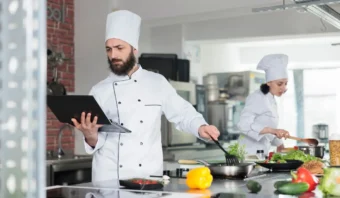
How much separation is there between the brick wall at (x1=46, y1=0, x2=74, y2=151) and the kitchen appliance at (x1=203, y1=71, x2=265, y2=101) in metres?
3.03

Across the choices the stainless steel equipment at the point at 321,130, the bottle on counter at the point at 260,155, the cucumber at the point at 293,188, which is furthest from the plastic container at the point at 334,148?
the stainless steel equipment at the point at 321,130

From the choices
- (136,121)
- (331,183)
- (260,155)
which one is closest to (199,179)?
(331,183)

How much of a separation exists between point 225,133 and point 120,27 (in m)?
4.77

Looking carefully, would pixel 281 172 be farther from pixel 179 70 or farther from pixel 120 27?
pixel 179 70

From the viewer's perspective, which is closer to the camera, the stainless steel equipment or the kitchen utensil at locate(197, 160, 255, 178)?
the kitchen utensil at locate(197, 160, 255, 178)

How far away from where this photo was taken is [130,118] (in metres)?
3.15

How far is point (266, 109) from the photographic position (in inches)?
183

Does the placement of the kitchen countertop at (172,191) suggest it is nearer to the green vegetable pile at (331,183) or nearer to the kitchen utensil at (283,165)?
the green vegetable pile at (331,183)

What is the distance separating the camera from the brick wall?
18.9 feet

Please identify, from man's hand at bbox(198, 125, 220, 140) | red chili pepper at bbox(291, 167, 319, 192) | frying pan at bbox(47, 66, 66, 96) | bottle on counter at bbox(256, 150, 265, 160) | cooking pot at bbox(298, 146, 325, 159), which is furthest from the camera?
frying pan at bbox(47, 66, 66, 96)

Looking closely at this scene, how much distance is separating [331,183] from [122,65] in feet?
4.83

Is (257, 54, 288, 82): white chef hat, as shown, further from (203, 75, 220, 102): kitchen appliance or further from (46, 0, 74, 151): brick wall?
(203, 75, 220, 102): kitchen appliance

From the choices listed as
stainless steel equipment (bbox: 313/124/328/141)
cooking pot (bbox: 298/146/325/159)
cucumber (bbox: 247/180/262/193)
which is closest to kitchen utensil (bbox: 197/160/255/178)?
cucumber (bbox: 247/180/262/193)

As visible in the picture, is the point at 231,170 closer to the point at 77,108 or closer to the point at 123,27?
the point at 77,108
